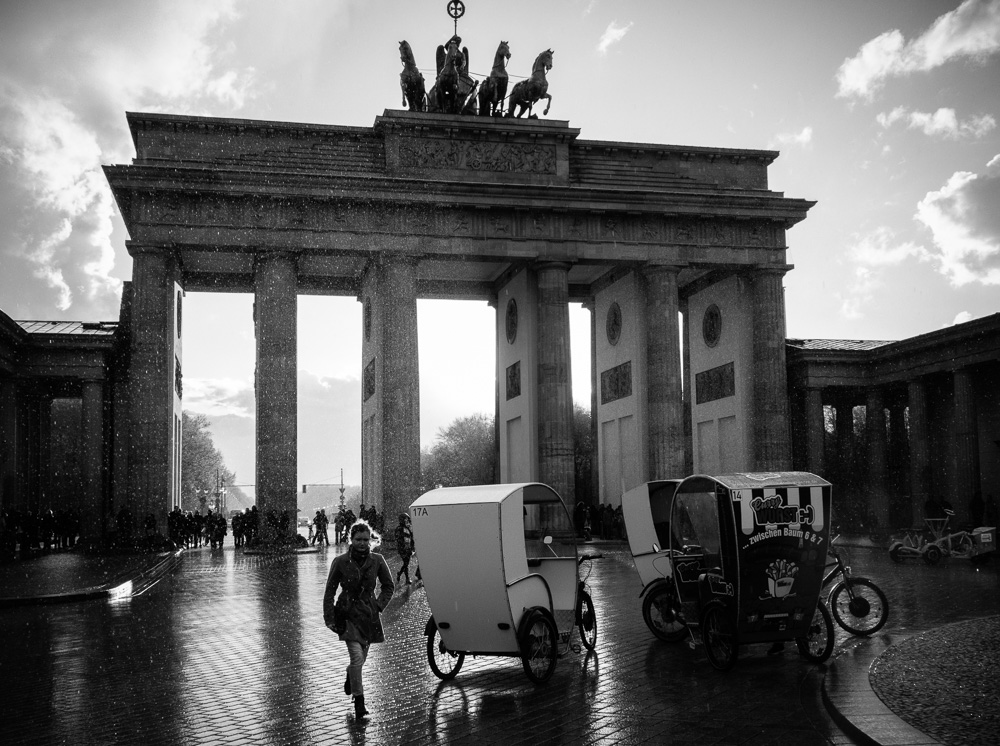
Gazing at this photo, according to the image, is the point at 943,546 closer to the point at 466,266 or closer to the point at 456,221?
the point at 456,221

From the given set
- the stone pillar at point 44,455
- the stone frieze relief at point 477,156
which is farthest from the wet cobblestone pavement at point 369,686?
the stone pillar at point 44,455

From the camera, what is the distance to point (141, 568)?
26.0 meters

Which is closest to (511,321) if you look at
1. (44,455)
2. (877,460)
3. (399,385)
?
(399,385)

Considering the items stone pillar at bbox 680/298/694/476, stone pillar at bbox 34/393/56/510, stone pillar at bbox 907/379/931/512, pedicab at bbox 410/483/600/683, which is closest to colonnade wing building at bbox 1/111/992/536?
stone pillar at bbox 680/298/694/476

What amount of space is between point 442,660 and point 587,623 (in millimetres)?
2147

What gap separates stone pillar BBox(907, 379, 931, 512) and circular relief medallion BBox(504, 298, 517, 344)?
17.1m

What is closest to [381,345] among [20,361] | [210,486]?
[20,361]

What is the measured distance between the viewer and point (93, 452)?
1523 inches

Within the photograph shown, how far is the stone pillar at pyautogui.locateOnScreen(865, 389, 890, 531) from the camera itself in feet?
146

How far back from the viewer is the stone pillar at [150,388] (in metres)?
35.8

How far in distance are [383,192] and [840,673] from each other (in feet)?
102

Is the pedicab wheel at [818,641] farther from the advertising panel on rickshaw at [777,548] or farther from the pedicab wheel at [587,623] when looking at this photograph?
the pedicab wheel at [587,623]

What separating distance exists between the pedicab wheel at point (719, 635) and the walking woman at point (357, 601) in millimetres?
3761

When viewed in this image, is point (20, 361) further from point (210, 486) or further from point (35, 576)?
point (210, 486)
